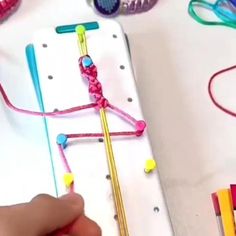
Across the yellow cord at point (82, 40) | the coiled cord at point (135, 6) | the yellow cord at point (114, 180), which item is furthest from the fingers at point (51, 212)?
the coiled cord at point (135, 6)

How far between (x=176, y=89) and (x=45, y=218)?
0.38 meters

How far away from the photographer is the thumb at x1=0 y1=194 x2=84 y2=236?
0.55 metres

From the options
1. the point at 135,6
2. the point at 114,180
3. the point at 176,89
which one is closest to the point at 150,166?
the point at 114,180

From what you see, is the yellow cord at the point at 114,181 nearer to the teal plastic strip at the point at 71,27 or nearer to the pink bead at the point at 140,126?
the pink bead at the point at 140,126

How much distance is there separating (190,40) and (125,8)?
0.10 m

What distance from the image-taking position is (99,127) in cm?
82

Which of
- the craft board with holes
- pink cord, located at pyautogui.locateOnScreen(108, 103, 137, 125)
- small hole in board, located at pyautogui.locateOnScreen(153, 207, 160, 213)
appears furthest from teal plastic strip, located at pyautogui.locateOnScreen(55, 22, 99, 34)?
small hole in board, located at pyautogui.locateOnScreen(153, 207, 160, 213)

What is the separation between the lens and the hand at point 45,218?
0.55m

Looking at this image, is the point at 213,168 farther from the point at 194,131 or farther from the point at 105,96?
the point at 105,96

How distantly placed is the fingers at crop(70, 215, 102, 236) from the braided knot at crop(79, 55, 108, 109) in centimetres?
21

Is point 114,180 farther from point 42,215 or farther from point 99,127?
point 42,215

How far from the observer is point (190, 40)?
0.97m

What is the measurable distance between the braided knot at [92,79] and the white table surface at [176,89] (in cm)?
8

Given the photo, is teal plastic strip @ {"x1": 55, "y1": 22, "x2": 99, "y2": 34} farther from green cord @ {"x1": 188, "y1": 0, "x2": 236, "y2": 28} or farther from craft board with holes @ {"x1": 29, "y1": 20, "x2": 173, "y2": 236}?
green cord @ {"x1": 188, "y1": 0, "x2": 236, "y2": 28}
